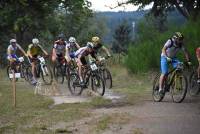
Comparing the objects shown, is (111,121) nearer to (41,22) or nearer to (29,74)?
(29,74)

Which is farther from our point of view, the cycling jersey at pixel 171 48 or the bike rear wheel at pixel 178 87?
the cycling jersey at pixel 171 48

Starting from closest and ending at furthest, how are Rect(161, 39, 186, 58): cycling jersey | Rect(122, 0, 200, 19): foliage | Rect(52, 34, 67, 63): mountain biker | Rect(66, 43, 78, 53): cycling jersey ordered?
Rect(161, 39, 186, 58): cycling jersey → Rect(66, 43, 78, 53): cycling jersey → Rect(52, 34, 67, 63): mountain biker → Rect(122, 0, 200, 19): foliage

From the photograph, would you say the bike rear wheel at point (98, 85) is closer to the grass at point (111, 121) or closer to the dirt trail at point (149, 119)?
the dirt trail at point (149, 119)

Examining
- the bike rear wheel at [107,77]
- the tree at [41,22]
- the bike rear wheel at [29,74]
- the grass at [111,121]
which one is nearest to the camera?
the grass at [111,121]

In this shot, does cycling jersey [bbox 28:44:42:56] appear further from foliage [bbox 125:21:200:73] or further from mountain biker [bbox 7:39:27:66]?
foliage [bbox 125:21:200:73]

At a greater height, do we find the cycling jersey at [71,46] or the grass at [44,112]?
the cycling jersey at [71,46]

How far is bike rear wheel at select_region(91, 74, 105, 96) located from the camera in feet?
62.3

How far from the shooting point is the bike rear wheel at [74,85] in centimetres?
2069

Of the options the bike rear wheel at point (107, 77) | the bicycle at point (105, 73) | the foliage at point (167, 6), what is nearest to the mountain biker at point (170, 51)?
Answer: the bicycle at point (105, 73)

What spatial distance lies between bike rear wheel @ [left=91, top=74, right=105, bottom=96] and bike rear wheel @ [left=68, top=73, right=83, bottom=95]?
113 cm

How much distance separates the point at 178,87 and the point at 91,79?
3700mm

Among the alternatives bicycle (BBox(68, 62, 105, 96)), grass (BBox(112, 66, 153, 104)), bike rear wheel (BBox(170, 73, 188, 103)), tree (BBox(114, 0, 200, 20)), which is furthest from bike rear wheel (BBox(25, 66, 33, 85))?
bike rear wheel (BBox(170, 73, 188, 103))

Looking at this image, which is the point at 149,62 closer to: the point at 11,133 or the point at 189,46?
the point at 189,46

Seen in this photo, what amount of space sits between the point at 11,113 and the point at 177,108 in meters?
4.20
